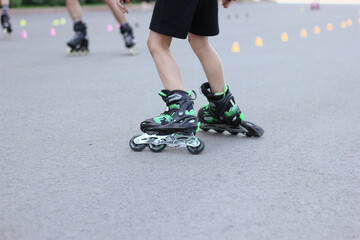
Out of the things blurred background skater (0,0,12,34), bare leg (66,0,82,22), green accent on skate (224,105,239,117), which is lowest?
blurred background skater (0,0,12,34)

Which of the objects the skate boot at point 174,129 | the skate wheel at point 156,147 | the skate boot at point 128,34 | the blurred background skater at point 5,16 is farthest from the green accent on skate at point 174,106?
the blurred background skater at point 5,16

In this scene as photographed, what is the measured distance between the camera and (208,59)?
11.4ft

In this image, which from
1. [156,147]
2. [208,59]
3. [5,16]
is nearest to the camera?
[156,147]

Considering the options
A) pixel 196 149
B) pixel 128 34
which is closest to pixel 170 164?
pixel 196 149

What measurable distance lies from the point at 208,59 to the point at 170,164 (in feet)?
2.85

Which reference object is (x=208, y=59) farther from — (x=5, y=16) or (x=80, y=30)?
(x=5, y=16)

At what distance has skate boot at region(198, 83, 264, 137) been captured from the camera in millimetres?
3529

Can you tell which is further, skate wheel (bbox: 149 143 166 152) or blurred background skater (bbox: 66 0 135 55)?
blurred background skater (bbox: 66 0 135 55)

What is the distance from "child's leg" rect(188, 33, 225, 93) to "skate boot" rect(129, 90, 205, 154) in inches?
13.5

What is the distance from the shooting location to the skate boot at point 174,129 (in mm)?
3207

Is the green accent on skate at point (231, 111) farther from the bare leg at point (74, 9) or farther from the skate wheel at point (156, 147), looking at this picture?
the bare leg at point (74, 9)

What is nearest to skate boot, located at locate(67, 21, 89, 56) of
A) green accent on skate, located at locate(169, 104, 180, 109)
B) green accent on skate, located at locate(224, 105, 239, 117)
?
green accent on skate, located at locate(224, 105, 239, 117)

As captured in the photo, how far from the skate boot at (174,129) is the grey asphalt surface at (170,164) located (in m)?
0.07

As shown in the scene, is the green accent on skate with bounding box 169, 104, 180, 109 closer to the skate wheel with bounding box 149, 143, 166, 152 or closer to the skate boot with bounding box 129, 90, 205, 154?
the skate boot with bounding box 129, 90, 205, 154
